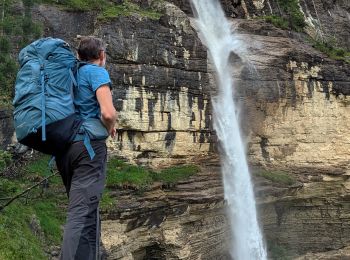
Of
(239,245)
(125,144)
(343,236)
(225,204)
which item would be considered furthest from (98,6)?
(343,236)

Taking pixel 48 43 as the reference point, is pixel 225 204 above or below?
below

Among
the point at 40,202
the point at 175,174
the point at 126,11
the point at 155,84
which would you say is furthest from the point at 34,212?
the point at 126,11

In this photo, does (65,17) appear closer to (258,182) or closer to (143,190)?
(143,190)

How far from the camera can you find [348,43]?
2942cm

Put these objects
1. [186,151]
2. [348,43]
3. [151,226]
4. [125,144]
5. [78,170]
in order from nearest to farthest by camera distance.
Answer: [78,170] → [151,226] → [125,144] → [186,151] → [348,43]

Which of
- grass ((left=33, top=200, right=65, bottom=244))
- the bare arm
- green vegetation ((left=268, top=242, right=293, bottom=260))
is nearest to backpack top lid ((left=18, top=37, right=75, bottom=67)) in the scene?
the bare arm

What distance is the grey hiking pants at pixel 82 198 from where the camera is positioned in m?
3.64

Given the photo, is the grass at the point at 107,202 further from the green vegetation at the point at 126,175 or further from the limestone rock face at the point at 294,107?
the limestone rock face at the point at 294,107

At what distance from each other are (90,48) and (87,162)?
42.6 inches

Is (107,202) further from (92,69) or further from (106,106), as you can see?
(106,106)

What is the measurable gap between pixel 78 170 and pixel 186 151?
1600 centimetres

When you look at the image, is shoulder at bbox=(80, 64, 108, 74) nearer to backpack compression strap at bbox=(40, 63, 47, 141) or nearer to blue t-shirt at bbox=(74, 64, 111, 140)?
blue t-shirt at bbox=(74, 64, 111, 140)

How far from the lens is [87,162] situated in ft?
12.6

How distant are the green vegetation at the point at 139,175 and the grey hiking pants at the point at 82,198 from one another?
12.6 meters
